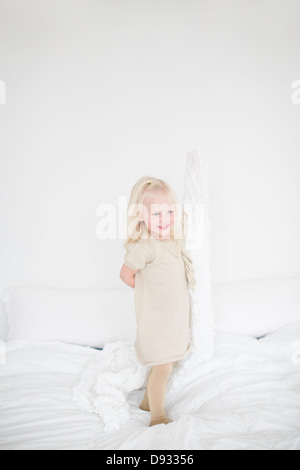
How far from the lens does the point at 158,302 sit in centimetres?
121

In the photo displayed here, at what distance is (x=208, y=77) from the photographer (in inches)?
Result: 75.4

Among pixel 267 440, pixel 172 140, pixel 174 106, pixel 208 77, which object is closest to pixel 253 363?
pixel 267 440

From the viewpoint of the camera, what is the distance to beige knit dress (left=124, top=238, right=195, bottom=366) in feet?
3.91

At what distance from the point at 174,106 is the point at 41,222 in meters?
0.94

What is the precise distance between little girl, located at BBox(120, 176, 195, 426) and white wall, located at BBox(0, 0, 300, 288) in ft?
2.30

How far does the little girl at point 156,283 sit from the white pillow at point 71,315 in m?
0.47

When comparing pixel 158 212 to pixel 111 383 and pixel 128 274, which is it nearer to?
pixel 128 274

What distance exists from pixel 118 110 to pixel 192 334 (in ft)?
3.97

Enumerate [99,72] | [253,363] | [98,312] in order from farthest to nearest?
[99,72]
[98,312]
[253,363]

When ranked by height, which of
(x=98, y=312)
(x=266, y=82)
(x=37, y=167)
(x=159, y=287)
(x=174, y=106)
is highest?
(x=266, y=82)

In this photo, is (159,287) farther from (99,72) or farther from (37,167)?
(99,72)

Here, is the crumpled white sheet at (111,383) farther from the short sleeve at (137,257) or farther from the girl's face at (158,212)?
the girl's face at (158,212)

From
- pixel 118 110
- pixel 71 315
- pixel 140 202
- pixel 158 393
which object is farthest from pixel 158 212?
pixel 118 110
